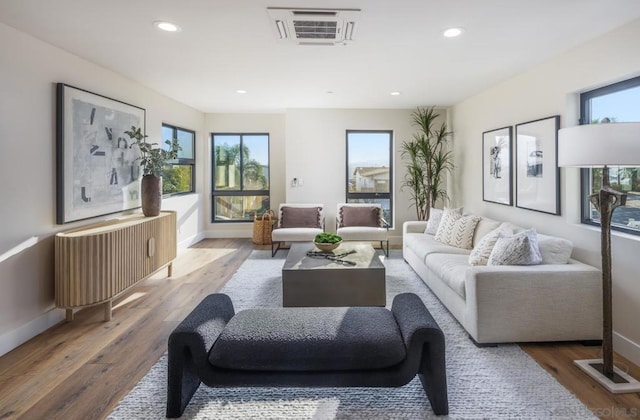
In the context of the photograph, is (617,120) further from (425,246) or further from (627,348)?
(425,246)

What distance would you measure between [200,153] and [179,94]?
1806mm

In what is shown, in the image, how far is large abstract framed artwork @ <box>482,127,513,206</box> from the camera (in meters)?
4.41

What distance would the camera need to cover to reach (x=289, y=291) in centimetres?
345

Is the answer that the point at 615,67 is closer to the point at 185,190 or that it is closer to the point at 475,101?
the point at 475,101

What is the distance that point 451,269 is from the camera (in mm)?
3369

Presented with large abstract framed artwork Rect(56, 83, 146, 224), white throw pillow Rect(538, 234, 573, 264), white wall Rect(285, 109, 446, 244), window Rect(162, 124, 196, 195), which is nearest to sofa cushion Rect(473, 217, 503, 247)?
white throw pillow Rect(538, 234, 573, 264)

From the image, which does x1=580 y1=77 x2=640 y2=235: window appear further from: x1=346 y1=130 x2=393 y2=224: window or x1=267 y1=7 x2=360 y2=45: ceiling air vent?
x1=346 y1=130 x2=393 y2=224: window

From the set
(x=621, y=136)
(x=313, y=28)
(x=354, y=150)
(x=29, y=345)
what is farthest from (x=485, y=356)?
(x=354, y=150)

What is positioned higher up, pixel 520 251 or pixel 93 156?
pixel 93 156

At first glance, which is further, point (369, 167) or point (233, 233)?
point (233, 233)

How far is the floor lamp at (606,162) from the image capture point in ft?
6.93

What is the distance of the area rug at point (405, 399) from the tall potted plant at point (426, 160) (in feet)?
12.3

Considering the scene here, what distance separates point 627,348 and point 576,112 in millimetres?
1954

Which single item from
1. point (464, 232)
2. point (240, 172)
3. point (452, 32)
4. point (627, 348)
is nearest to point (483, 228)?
point (464, 232)
